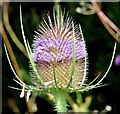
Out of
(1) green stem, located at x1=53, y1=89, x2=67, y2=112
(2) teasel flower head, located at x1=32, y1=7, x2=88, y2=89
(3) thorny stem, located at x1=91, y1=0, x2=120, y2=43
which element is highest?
(3) thorny stem, located at x1=91, y1=0, x2=120, y2=43

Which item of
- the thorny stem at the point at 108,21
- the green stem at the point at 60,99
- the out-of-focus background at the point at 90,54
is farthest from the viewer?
the out-of-focus background at the point at 90,54

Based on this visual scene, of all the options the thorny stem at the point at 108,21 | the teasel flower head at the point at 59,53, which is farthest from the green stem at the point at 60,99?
the thorny stem at the point at 108,21

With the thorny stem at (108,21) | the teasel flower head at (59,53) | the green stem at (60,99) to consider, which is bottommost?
the green stem at (60,99)

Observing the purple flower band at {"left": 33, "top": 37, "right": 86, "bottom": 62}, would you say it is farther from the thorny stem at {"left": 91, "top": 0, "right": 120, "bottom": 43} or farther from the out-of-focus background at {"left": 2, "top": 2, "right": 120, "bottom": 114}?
the out-of-focus background at {"left": 2, "top": 2, "right": 120, "bottom": 114}

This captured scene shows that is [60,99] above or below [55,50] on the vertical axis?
below

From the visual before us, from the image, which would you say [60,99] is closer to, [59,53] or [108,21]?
[59,53]

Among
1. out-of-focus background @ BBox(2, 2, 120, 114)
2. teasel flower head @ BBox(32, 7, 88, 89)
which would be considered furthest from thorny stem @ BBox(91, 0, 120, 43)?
out-of-focus background @ BBox(2, 2, 120, 114)

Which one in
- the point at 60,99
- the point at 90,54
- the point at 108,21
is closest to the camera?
the point at 60,99

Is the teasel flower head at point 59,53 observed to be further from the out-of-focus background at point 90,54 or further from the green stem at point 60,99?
the out-of-focus background at point 90,54

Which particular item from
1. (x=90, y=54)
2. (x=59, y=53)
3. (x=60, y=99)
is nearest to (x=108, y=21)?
(x=59, y=53)

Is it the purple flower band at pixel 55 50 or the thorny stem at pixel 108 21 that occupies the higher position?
the thorny stem at pixel 108 21
